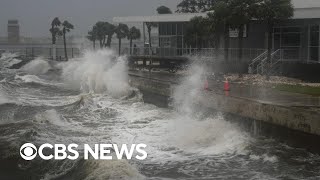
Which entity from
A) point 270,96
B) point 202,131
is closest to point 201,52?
point 270,96

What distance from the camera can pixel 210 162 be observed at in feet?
40.3

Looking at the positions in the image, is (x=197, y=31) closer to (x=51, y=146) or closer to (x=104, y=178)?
(x=51, y=146)

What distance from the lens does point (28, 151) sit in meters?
13.5

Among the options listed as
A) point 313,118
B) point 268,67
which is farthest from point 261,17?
point 313,118

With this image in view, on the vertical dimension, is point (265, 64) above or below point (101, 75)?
above

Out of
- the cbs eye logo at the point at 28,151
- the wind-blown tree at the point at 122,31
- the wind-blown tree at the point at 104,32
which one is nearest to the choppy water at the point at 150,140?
the cbs eye logo at the point at 28,151

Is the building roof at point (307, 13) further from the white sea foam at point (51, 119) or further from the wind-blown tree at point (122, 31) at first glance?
the wind-blown tree at point (122, 31)

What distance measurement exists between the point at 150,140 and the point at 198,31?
59.7 ft

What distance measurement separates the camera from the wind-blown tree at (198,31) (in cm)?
2942

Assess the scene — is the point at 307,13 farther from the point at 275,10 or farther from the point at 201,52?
the point at 201,52

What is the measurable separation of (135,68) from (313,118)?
25.6 m

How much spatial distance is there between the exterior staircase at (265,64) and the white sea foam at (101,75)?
6.77 m

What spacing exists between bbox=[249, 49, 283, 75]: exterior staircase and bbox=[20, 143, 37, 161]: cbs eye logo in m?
13.9

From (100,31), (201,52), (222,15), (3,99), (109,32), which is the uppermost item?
(100,31)
